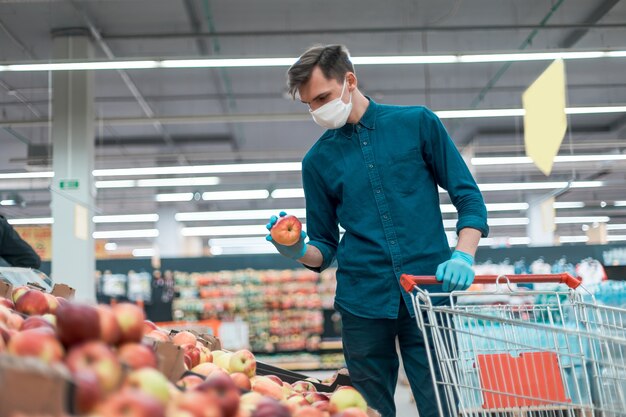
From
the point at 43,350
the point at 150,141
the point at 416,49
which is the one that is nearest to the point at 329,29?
the point at 416,49

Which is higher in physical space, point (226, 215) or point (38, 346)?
point (226, 215)

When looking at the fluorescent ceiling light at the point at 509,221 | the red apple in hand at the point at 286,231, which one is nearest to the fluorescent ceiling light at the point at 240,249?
the fluorescent ceiling light at the point at 509,221

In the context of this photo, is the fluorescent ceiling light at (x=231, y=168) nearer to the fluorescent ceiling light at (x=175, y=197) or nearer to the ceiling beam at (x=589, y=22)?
the fluorescent ceiling light at (x=175, y=197)

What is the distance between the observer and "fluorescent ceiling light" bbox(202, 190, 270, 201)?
17.2 meters

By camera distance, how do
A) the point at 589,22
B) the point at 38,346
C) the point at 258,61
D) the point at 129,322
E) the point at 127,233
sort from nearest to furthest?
the point at 38,346, the point at 129,322, the point at 258,61, the point at 589,22, the point at 127,233

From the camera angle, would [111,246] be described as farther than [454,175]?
Yes


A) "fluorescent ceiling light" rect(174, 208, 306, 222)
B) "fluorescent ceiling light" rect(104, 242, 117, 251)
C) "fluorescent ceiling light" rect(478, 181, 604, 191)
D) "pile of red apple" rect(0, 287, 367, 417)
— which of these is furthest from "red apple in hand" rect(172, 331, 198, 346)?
"fluorescent ceiling light" rect(104, 242, 117, 251)

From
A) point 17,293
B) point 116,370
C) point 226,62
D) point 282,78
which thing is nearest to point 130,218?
point 282,78

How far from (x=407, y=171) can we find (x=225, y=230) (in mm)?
20985

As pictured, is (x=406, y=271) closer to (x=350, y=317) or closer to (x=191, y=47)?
(x=350, y=317)

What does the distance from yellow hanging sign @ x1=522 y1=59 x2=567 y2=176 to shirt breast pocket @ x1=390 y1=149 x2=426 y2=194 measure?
4.08 metres

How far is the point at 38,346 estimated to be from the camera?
1207 millimetres

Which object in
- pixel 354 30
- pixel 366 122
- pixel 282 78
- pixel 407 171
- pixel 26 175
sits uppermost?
pixel 282 78

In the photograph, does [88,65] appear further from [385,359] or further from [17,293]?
[385,359]
